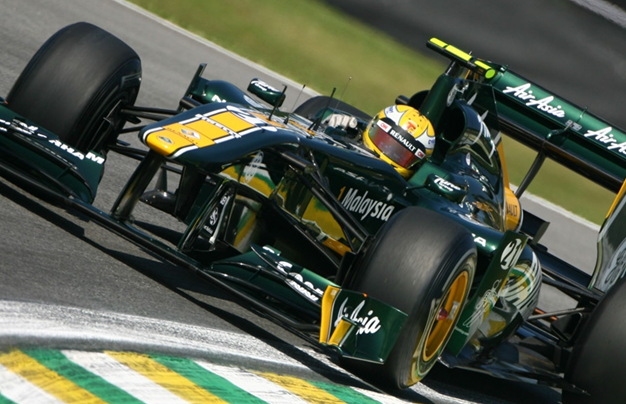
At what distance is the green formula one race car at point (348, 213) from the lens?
456cm

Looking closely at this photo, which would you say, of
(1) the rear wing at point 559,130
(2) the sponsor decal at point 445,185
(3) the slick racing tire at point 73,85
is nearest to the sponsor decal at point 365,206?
(2) the sponsor decal at point 445,185

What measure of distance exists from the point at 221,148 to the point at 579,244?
24.7 feet

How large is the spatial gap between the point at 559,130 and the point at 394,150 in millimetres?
2134

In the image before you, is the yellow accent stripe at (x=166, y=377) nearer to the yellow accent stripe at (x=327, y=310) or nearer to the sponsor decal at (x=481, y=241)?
the yellow accent stripe at (x=327, y=310)

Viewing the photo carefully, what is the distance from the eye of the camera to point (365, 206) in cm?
549

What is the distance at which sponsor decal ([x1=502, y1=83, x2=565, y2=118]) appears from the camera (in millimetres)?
7633

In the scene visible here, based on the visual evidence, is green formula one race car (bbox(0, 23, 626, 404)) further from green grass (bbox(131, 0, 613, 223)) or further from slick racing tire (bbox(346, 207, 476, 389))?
green grass (bbox(131, 0, 613, 223))

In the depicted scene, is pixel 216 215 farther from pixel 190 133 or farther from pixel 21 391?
pixel 21 391

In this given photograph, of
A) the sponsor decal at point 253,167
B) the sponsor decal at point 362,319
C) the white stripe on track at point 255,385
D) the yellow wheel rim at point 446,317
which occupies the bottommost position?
the white stripe on track at point 255,385

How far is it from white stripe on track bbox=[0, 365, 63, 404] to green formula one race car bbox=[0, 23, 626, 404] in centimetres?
153

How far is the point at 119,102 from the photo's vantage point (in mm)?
5883

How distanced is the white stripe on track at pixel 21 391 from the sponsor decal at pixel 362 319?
1691 mm

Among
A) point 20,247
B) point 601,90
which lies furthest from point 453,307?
point 601,90

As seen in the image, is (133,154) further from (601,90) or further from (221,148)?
(601,90)
